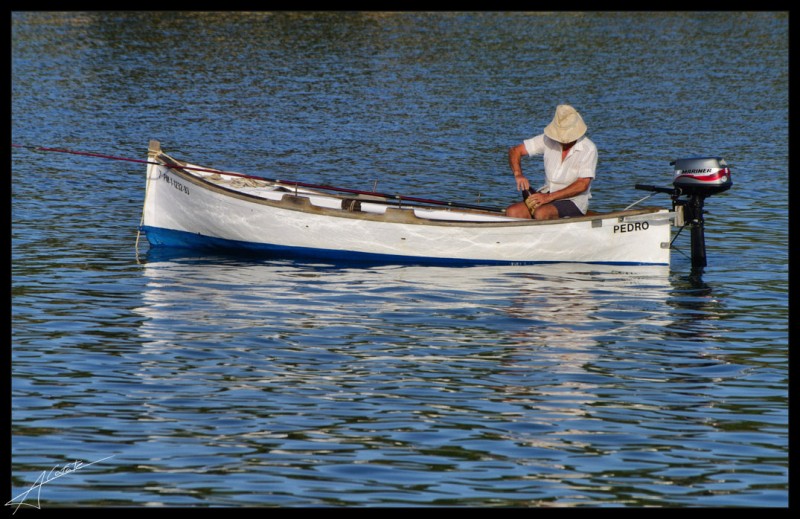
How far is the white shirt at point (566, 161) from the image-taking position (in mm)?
17312

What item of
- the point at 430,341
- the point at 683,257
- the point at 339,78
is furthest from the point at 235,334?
the point at 339,78

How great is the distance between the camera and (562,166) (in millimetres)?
17438

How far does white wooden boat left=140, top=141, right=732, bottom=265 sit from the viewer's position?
17812 mm

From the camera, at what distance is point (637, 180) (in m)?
26.0

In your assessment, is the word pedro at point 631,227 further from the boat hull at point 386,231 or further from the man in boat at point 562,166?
the man in boat at point 562,166

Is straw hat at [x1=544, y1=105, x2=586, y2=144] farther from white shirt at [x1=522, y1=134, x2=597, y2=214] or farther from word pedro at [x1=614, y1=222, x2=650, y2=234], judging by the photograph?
word pedro at [x1=614, y1=222, x2=650, y2=234]

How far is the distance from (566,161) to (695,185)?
1.58m

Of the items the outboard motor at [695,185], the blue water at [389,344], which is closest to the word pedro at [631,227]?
the outboard motor at [695,185]

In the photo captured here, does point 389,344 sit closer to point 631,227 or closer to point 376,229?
point 376,229

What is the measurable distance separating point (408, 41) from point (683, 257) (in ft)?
111
